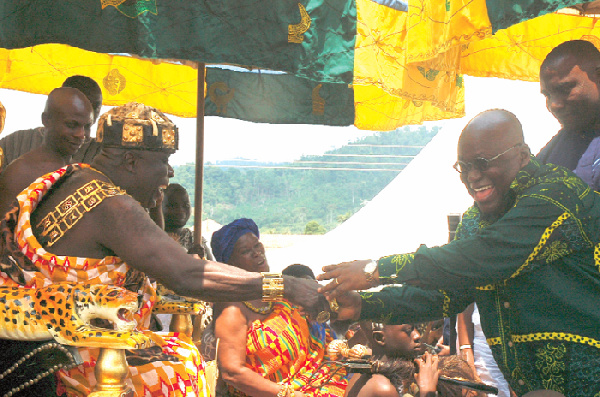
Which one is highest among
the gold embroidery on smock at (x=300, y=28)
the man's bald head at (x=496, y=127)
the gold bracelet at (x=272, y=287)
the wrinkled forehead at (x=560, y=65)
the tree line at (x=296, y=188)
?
the gold embroidery on smock at (x=300, y=28)

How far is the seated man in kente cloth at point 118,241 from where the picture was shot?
2459 mm

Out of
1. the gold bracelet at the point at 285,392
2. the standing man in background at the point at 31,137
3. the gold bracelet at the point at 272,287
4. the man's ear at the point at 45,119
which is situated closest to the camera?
the gold bracelet at the point at 272,287

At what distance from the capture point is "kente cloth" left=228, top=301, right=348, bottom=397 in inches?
165

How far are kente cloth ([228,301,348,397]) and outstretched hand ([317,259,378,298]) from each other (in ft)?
3.36

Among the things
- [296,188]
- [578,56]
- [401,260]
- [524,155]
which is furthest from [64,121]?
[296,188]

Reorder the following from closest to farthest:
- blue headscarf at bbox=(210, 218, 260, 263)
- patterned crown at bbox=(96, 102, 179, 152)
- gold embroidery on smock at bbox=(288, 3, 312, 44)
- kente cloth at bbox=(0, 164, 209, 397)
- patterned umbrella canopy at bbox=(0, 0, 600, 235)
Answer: kente cloth at bbox=(0, 164, 209, 397), patterned crown at bbox=(96, 102, 179, 152), patterned umbrella canopy at bbox=(0, 0, 600, 235), gold embroidery on smock at bbox=(288, 3, 312, 44), blue headscarf at bbox=(210, 218, 260, 263)

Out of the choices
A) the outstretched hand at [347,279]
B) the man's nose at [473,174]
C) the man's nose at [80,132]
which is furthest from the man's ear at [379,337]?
the man's nose at [80,132]

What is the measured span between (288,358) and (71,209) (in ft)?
7.44

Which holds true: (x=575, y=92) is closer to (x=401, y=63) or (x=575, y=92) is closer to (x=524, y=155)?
(x=524, y=155)

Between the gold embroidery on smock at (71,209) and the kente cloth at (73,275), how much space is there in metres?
0.07

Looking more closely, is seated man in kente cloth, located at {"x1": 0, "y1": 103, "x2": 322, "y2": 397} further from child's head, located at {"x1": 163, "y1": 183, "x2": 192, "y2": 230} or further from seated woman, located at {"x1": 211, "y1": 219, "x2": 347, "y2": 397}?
child's head, located at {"x1": 163, "y1": 183, "x2": 192, "y2": 230}

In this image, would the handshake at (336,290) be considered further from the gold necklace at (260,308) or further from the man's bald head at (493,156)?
the gold necklace at (260,308)

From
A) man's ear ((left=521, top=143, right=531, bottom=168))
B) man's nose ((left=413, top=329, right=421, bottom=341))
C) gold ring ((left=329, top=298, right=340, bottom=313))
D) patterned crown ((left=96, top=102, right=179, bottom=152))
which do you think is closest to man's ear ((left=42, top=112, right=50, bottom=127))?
patterned crown ((left=96, top=102, right=179, bottom=152))

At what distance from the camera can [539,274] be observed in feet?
9.41
